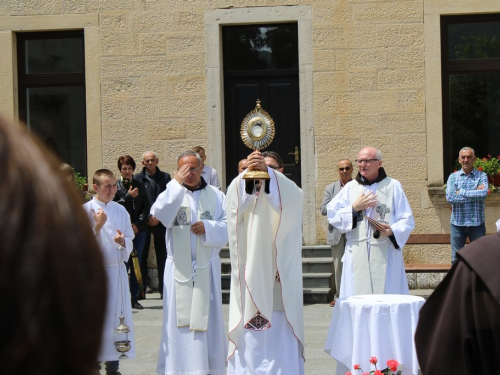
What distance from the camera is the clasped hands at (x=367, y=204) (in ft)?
24.4

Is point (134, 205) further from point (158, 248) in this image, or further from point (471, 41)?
point (471, 41)

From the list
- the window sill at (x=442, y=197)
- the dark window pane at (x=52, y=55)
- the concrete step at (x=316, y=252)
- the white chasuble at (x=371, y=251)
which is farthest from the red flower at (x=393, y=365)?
the dark window pane at (x=52, y=55)

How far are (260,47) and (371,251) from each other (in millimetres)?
5879

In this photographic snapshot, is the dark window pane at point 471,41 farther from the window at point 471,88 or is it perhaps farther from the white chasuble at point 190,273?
the white chasuble at point 190,273

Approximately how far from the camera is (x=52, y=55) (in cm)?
1319

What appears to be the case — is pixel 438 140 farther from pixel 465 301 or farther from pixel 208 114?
pixel 465 301

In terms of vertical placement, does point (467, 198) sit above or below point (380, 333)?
above

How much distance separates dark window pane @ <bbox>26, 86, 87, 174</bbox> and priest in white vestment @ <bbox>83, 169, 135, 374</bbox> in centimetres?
587

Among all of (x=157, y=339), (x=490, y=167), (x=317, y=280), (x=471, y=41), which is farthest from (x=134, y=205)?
(x=471, y=41)

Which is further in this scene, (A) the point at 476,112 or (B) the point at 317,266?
(A) the point at 476,112

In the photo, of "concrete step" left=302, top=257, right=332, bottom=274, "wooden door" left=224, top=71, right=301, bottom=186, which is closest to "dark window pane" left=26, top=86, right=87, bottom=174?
"wooden door" left=224, top=71, right=301, bottom=186

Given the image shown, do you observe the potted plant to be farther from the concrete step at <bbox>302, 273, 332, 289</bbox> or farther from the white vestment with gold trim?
the white vestment with gold trim

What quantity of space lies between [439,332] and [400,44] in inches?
393

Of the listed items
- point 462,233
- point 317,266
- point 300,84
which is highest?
point 300,84
